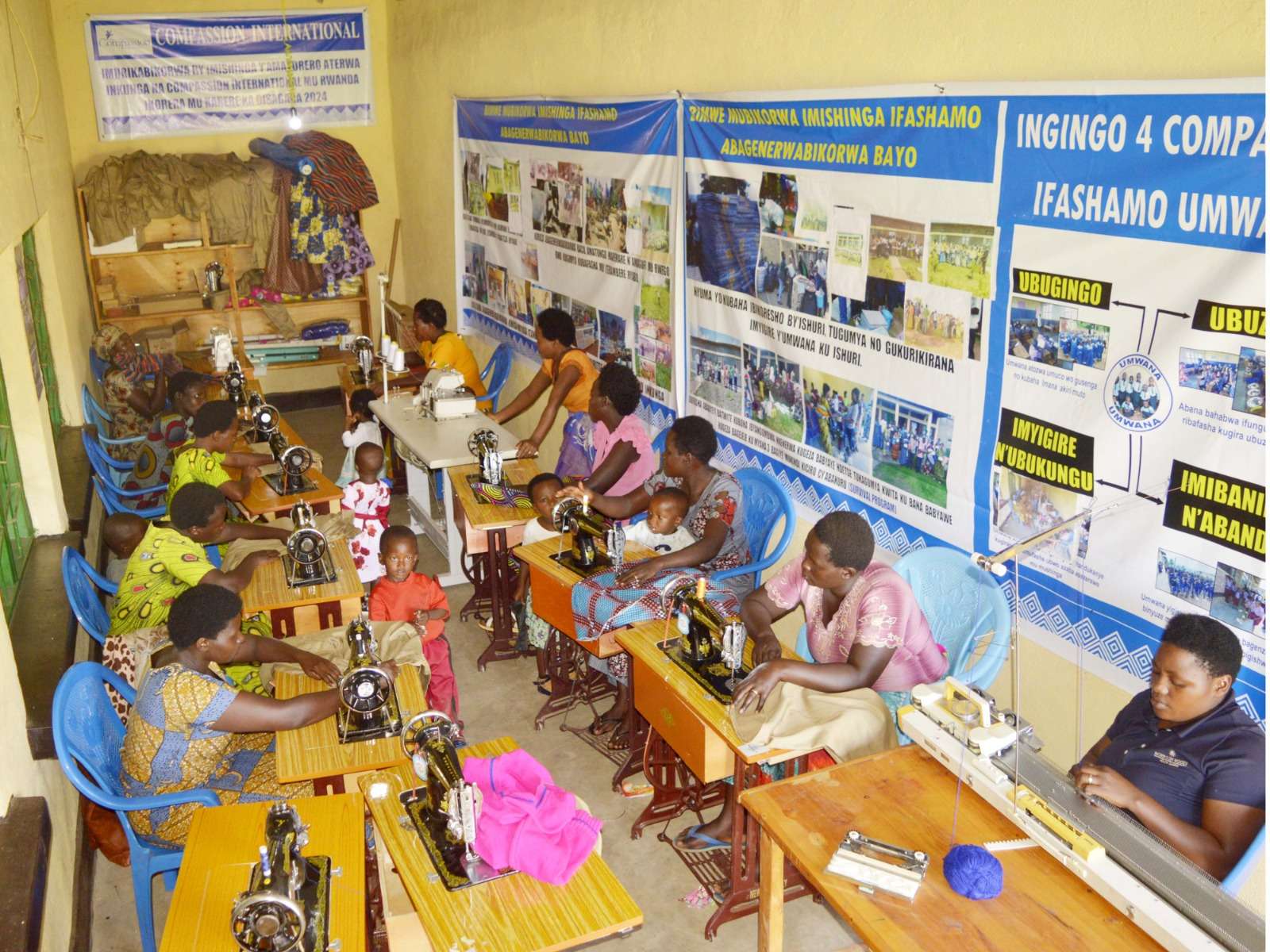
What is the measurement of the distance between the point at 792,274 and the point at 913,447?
3.01ft

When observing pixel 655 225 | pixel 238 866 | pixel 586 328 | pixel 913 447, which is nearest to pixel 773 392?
pixel 913 447

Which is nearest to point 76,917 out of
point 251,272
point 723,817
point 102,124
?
point 723,817

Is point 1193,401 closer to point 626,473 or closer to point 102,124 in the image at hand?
point 626,473

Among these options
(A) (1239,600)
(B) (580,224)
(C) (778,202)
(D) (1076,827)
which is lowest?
(D) (1076,827)

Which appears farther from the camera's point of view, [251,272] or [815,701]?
[251,272]

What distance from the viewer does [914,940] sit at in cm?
224

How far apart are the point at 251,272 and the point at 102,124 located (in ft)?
5.16

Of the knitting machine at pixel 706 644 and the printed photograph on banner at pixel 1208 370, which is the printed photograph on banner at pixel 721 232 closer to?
the knitting machine at pixel 706 644

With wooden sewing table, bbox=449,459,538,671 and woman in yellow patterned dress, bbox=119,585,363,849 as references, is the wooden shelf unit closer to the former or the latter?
wooden sewing table, bbox=449,459,538,671

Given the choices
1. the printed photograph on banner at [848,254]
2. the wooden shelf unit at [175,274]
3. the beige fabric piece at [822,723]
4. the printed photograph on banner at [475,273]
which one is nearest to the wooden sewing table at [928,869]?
the beige fabric piece at [822,723]

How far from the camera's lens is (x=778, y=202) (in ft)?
14.3

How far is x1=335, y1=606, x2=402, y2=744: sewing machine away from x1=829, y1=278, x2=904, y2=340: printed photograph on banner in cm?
205

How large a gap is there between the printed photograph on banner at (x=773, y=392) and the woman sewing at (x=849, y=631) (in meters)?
0.99

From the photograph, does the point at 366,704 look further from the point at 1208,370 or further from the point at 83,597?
the point at 1208,370
